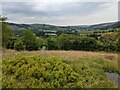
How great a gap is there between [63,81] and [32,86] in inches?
45.4

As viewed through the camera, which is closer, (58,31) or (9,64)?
(9,64)

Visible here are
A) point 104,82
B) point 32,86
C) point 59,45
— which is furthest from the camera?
point 59,45

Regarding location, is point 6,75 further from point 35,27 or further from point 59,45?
point 35,27

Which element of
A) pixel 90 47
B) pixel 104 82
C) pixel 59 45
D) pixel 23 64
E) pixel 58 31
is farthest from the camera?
pixel 58 31

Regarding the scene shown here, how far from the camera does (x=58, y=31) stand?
51.4 meters

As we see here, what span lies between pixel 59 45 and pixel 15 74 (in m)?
29.4

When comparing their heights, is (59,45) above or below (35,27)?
below

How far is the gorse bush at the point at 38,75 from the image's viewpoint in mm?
8220

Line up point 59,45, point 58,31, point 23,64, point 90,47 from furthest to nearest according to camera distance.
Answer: point 58,31
point 59,45
point 90,47
point 23,64

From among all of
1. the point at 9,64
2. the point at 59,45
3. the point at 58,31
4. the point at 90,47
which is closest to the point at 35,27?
the point at 58,31

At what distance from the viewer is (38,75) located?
28.5 ft

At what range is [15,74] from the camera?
893 centimetres

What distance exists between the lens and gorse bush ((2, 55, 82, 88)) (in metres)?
8.22

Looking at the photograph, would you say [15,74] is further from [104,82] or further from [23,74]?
[104,82]
